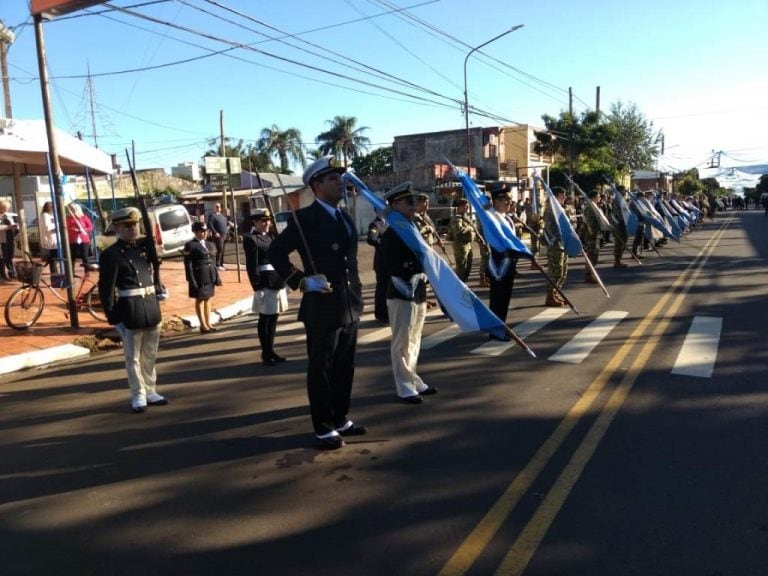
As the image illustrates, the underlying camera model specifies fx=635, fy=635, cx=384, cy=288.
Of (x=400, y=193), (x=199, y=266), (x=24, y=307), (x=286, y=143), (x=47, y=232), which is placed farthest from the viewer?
(x=286, y=143)

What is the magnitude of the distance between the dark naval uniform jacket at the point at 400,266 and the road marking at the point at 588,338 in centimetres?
221

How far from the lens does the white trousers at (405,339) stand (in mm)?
5672

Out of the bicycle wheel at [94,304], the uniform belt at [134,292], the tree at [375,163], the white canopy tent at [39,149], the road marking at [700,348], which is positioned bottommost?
the road marking at [700,348]

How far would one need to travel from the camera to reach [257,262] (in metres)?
7.93

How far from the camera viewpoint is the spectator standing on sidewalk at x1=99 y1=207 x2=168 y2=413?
577 cm

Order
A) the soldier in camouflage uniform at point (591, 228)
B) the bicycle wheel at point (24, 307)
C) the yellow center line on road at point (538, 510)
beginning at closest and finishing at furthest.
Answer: the yellow center line on road at point (538, 510) < the bicycle wheel at point (24, 307) < the soldier in camouflage uniform at point (591, 228)

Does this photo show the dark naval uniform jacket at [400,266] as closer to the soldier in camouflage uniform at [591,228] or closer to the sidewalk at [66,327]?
the sidewalk at [66,327]

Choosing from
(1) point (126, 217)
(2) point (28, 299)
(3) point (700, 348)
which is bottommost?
(3) point (700, 348)


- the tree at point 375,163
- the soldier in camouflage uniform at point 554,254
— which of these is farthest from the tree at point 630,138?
the soldier in camouflage uniform at point 554,254

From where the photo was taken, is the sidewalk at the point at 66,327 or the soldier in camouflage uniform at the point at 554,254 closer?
the sidewalk at the point at 66,327

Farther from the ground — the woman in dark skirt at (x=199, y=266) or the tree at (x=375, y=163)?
the tree at (x=375, y=163)

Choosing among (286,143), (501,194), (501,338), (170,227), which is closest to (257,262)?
(501,338)

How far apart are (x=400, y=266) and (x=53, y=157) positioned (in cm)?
695

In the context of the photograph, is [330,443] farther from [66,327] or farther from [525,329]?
[66,327]
